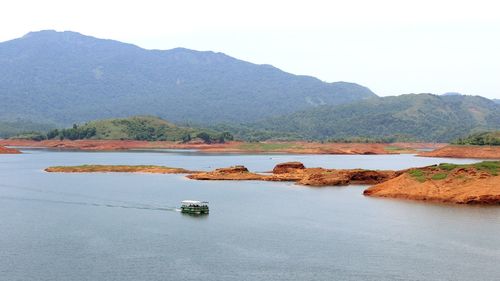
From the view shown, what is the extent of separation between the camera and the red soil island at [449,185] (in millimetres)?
95625

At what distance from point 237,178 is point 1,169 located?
6460 cm

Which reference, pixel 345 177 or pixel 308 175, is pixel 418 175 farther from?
pixel 308 175

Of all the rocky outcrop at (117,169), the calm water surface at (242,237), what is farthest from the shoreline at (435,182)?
the rocky outcrop at (117,169)

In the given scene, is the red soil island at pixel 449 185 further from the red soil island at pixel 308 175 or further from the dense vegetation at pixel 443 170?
the red soil island at pixel 308 175

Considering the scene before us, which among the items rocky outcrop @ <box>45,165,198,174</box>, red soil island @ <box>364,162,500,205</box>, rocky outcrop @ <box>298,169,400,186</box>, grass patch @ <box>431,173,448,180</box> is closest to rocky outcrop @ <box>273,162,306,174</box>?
rocky outcrop @ <box>298,169,400,186</box>

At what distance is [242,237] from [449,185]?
145 feet

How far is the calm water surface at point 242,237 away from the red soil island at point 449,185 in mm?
4331

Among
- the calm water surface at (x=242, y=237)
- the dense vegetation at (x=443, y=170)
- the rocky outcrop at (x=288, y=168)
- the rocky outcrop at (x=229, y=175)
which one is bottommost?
the calm water surface at (x=242, y=237)

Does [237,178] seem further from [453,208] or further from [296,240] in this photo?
[296,240]

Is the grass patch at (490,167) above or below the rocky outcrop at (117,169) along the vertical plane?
above

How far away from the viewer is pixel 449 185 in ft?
330

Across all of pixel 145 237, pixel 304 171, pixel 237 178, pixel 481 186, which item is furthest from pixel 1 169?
pixel 481 186

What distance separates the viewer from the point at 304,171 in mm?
145875

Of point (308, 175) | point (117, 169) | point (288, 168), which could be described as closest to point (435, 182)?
point (308, 175)
